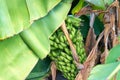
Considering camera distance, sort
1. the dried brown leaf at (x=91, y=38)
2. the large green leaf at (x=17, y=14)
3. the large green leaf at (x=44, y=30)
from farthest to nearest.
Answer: the dried brown leaf at (x=91, y=38) < the large green leaf at (x=44, y=30) < the large green leaf at (x=17, y=14)

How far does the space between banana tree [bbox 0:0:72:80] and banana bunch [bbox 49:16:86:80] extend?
0.08 m

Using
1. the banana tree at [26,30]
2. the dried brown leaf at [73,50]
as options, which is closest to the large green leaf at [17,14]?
the banana tree at [26,30]

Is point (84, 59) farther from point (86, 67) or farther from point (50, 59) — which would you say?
point (50, 59)

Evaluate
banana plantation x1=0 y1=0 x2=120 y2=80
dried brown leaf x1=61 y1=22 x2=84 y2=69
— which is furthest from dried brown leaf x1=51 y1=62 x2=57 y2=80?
dried brown leaf x1=61 y1=22 x2=84 y2=69

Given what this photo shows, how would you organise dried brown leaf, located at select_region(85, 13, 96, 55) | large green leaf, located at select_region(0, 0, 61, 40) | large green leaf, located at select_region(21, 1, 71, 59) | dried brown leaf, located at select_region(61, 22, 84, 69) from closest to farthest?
large green leaf, located at select_region(0, 0, 61, 40) → large green leaf, located at select_region(21, 1, 71, 59) → dried brown leaf, located at select_region(61, 22, 84, 69) → dried brown leaf, located at select_region(85, 13, 96, 55)

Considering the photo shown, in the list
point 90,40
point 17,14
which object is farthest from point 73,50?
point 17,14

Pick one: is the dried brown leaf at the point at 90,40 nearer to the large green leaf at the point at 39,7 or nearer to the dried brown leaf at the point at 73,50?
the dried brown leaf at the point at 73,50

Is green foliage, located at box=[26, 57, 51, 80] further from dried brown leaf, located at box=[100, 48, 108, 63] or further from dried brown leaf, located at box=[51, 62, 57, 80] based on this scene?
dried brown leaf, located at box=[100, 48, 108, 63]

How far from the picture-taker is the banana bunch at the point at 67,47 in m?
1.09

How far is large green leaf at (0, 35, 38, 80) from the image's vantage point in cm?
95

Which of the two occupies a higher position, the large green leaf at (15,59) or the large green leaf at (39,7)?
the large green leaf at (39,7)

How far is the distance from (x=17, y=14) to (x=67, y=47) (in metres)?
0.27

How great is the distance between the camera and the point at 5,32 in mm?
867

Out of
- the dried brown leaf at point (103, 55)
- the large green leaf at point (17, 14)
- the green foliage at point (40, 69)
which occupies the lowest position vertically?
the green foliage at point (40, 69)
